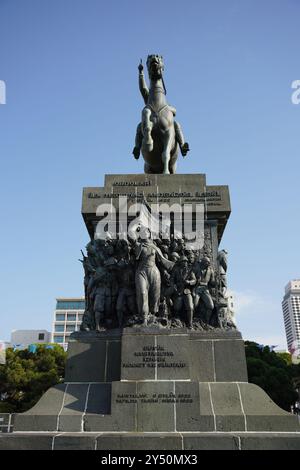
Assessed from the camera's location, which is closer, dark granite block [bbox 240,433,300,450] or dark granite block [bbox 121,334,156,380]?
dark granite block [bbox 240,433,300,450]

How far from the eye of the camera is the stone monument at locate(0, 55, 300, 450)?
793 cm

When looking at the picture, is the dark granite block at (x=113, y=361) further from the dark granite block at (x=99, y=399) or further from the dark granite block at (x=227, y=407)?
the dark granite block at (x=227, y=407)

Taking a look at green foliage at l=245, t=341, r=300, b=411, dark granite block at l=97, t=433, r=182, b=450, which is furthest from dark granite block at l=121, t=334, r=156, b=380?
green foliage at l=245, t=341, r=300, b=411

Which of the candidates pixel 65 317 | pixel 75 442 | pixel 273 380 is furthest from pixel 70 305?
pixel 75 442

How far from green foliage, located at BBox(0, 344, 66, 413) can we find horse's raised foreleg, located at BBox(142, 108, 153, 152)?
29963 mm

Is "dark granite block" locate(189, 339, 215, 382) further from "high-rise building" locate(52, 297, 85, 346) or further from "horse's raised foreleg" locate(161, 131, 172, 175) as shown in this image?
"high-rise building" locate(52, 297, 85, 346)

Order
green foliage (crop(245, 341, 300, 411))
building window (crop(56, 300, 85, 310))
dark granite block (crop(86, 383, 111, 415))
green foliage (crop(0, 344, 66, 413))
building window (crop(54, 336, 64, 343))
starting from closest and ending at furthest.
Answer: dark granite block (crop(86, 383, 111, 415))
green foliage (crop(245, 341, 300, 411))
green foliage (crop(0, 344, 66, 413))
building window (crop(54, 336, 64, 343))
building window (crop(56, 300, 85, 310))

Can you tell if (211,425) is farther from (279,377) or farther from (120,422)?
(279,377)

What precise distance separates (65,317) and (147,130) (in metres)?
103

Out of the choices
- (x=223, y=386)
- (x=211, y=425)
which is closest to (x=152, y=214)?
(x=223, y=386)

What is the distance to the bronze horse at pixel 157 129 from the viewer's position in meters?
13.2

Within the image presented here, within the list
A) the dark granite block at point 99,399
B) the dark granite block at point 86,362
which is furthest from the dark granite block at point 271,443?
the dark granite block at point 86,362

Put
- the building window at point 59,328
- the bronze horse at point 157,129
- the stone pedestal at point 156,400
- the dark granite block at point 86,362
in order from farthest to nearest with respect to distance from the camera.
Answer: the building window at point 59,328 → the bronze horse at point 157,129 → the dark granite block at point 86,362 → the stone pedestal at point 156,400

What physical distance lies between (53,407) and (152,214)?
5.27m
